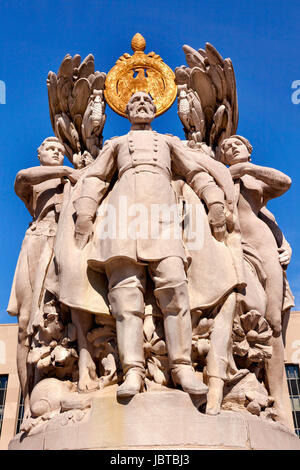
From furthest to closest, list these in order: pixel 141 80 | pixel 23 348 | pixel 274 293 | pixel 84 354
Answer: pixel 141 80
pixel 23 348
pixel 274 293
pixel 84 354

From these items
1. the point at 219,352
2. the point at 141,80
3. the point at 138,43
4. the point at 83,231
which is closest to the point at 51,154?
the point at 83,231

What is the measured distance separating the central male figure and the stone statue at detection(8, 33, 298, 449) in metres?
0.01

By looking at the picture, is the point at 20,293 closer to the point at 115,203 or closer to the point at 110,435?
the point at 115,203

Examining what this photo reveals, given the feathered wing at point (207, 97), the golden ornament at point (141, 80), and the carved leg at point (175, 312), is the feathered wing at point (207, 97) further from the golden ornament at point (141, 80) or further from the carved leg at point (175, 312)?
the carved leg at point (175, 312)

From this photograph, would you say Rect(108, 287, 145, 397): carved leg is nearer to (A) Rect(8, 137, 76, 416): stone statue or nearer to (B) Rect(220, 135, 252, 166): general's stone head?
(A) Rect(8, 137, 76, 416): stone statue

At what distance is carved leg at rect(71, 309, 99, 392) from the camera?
17.0 ft

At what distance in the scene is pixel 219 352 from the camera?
5.22 m

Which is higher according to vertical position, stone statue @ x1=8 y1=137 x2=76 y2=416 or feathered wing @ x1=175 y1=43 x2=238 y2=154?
feathered wing @ x1=175 y1=43 x2=238 y2=154

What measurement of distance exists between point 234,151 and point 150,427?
409 centimetres

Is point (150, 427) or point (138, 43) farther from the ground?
point (138, 43)

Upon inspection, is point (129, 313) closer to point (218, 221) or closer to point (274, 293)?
point (218, 221)

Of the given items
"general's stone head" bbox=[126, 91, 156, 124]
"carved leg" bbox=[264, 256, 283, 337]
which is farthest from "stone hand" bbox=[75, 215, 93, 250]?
"carved leg" bbox=[264, 256, 283, 337]

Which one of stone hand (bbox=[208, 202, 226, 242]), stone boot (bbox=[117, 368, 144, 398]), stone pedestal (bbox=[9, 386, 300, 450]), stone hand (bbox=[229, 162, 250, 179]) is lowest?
stone pedestal (bbox=[9, 386, 300, 450])
